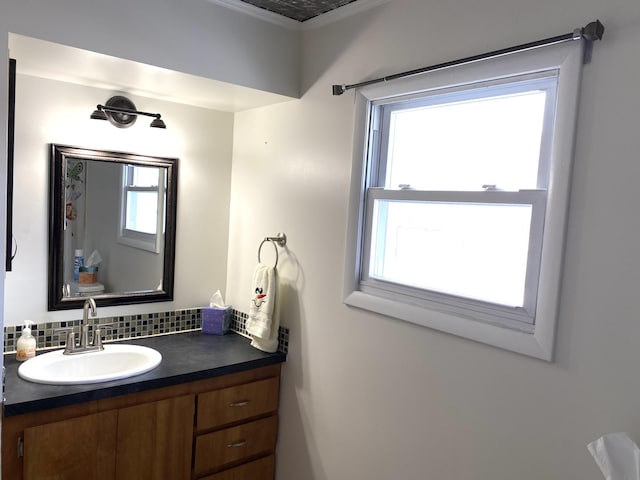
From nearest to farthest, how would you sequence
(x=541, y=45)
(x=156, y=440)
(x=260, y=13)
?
(x=541, y=45)
(x=156, y=440)
(x=260, y=13)

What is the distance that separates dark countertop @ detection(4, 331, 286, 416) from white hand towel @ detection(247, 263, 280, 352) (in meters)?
0.07

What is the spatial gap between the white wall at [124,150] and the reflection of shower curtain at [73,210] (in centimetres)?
9

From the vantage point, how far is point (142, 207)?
2.45 m

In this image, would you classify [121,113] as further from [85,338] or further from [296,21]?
[85,338]

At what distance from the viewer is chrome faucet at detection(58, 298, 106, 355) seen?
215 cm

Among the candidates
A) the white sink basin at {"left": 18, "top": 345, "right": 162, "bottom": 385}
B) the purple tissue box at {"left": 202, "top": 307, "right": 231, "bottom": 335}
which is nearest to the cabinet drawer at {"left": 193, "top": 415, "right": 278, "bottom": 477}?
the white sink basin at {"left": 18, "top": 345, "right": 162, "bottom": 385}

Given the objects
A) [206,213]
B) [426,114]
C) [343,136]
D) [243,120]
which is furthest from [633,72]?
[206,213]

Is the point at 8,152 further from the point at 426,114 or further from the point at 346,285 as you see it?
the point at 426,114

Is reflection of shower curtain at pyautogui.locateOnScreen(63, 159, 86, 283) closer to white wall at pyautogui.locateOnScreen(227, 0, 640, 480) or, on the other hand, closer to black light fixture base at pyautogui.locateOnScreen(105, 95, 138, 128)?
black light fixture base at pyautogui.locateOnScreen(105, 95, 138, 128)

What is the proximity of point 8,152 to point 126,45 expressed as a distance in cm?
56

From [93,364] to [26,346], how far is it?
0.91 feet

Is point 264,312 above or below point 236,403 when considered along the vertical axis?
above

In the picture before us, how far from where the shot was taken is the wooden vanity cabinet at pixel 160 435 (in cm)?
174

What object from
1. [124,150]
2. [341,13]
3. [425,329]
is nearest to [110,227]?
[124,150]
